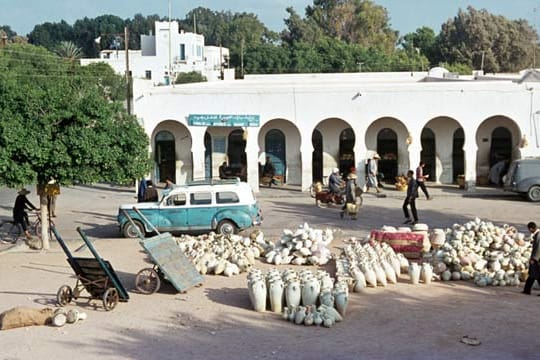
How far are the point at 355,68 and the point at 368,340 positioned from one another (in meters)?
69.2

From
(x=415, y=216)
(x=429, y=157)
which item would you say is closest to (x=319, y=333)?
(x=415, y=216)

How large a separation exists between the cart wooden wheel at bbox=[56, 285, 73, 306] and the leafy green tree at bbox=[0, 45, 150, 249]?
4929 millimetres

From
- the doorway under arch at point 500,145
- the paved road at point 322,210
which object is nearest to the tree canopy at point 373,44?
the doorway under arch at point 500,145

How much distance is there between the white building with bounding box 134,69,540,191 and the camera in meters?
29.3

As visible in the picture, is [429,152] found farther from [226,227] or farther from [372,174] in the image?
[226,227]

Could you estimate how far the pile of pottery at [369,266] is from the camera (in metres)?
14.6

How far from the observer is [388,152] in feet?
104

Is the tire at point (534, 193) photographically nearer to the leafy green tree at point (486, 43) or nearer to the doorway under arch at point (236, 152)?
the doorway under arch at point (236, 152)

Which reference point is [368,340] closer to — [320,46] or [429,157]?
[429,157]

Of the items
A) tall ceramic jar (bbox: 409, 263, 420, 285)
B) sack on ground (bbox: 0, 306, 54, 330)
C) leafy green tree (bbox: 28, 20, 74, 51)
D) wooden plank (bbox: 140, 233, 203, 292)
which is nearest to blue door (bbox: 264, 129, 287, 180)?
tall ceramic jar (bbox: 409, 263, 420, 285)

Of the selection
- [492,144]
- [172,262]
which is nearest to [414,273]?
[172,262]

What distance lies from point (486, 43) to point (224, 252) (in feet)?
249

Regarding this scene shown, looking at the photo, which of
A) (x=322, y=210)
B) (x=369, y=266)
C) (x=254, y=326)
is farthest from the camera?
(x=322, y=210)

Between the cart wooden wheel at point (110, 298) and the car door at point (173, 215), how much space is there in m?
7.29
